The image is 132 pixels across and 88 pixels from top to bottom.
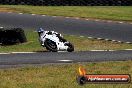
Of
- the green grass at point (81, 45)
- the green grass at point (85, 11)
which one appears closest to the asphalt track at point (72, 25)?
the green grass at point (81, 45)

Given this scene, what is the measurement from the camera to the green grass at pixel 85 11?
3366 centimetres

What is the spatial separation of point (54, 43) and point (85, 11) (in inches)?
696

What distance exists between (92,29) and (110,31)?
52.0 inches

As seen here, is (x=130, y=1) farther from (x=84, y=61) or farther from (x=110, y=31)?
(x=84, y=61)

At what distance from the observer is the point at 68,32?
26656 mm

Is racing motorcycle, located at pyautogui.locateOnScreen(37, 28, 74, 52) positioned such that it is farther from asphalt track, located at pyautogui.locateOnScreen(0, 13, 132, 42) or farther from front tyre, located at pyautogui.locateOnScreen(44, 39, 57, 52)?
asphalt track, located at pyautogui.locateOnScreen(0, 13, 132, 42)

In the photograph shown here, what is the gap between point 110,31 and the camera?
26.9 meters

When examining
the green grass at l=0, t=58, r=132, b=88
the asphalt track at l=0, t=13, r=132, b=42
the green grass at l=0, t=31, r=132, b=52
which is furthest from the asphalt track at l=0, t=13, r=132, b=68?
the green grass at l=0, t=31, r=132, b=52

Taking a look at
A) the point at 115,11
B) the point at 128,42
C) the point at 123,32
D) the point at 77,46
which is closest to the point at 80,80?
the point at 77,46

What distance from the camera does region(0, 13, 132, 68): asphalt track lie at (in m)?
16.5

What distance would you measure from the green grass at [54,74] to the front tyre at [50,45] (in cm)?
322

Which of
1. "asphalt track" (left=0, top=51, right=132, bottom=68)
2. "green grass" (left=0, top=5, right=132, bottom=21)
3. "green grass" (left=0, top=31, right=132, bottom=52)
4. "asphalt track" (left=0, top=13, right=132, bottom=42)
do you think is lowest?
"green grass" (left=0, top=5, right=132, bottom=21)

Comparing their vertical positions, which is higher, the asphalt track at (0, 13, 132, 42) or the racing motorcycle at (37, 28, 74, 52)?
the racing motorcycle at (37, 28, 74, 52)

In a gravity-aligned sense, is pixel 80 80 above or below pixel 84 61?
above
